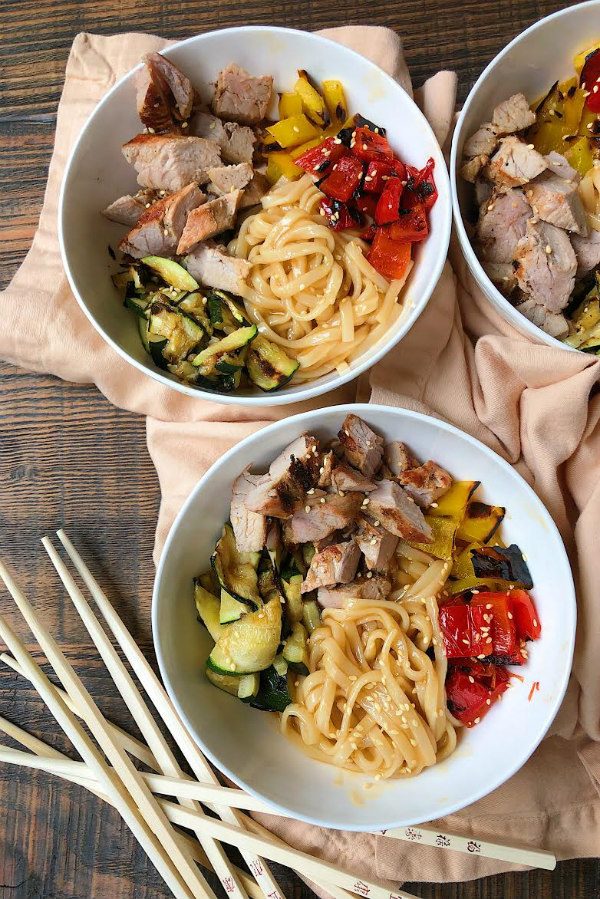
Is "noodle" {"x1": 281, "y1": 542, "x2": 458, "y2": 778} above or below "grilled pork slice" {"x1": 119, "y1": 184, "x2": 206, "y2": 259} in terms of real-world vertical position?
below

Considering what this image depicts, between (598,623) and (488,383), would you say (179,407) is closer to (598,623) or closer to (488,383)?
(488,383)

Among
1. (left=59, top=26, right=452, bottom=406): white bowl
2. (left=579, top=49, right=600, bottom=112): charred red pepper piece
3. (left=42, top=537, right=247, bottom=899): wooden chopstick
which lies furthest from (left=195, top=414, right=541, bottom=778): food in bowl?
(left=579, top=49, right=600, bottom=112): charred red pepper piece

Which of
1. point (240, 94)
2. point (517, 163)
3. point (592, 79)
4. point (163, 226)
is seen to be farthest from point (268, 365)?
point (592, 79)

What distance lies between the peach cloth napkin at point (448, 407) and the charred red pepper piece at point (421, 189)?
0.89ft

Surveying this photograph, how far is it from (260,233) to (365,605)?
4.04 ft

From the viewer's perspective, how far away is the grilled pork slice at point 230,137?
242 centimetres

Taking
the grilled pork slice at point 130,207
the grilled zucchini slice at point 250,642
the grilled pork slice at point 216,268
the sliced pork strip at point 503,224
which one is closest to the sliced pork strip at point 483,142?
the sliced pork strip at point 503,224

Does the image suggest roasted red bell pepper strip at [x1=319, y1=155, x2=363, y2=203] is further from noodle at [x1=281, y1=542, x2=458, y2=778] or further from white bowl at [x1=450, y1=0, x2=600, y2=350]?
noodle at [x1=281, y1=542, x2=458, y2=778]

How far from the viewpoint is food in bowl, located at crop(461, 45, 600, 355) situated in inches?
88.0

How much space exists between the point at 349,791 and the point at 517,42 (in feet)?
7.72

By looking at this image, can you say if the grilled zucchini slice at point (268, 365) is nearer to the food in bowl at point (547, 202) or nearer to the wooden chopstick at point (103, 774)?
→ the food in bowl at point (547, 202)

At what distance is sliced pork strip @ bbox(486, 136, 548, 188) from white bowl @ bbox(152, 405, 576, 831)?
2.60 ft

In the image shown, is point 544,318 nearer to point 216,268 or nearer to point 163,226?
point 216,268

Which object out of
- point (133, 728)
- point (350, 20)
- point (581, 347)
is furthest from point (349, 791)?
point (350, 20)
